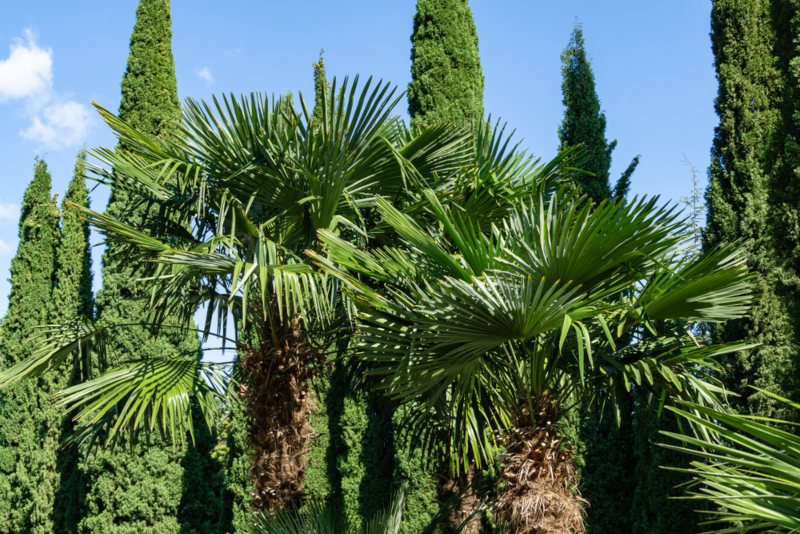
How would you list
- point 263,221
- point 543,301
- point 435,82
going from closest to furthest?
point 543,301 < point 263,221 < point 435,82

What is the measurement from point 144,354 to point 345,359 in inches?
177

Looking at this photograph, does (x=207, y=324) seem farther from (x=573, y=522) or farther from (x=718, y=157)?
(x=718, y=157)

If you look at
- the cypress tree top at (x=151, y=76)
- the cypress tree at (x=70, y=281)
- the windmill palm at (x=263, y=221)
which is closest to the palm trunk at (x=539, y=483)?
the windmill palm at (x=263, y=221)

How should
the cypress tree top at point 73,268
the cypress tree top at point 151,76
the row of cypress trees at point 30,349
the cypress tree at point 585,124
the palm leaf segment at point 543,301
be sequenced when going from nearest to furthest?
the palm leaf segment at point 543,301
the cypress tree at point 585,124
the cypress tree top at point 151,76
the row of cypress trees at point 30,349
the cypress tree top at point 73,268

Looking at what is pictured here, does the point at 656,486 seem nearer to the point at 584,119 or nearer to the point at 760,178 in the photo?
the point at 760,178

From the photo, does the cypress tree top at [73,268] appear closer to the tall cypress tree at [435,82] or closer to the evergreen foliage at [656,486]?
the tall cypress tree at [435,82]

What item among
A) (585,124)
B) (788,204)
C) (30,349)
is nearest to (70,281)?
(30,349)

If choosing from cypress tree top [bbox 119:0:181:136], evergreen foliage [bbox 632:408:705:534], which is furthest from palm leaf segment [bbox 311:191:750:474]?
cypress tree top [bbox 119:0:181:136]

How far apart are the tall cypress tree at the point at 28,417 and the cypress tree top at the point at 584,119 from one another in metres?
8.88

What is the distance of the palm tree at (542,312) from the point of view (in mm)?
4551

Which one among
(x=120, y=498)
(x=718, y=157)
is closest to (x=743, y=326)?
(x=718, y=157)

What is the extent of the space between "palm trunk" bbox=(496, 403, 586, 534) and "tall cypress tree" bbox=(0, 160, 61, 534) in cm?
951

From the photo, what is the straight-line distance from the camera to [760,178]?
7926mm

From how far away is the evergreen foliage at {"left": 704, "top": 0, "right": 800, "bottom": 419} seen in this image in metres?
6.57
